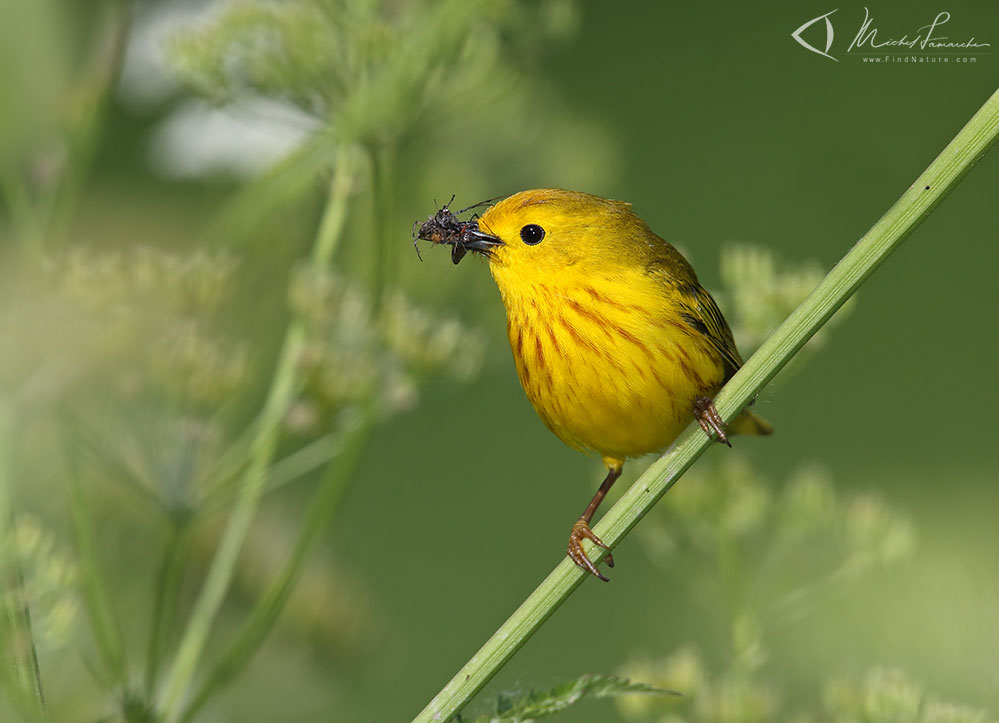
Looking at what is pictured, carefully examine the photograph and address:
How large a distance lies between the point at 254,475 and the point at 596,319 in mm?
422

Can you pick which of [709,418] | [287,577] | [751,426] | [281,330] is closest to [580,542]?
[709,418]

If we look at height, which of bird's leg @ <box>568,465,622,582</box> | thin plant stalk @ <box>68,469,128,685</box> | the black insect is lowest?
thin plant stalk @ <box>68,469,128,685</box>

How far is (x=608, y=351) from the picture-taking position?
1298mm

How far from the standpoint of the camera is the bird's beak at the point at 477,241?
4.43 feet

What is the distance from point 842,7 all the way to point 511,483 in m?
2.02

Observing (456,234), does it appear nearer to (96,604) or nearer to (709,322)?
(709,322)

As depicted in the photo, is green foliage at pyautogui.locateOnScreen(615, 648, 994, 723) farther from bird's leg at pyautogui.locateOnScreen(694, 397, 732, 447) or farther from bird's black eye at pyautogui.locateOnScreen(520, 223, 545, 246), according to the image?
bird's black eye at pyautogui.locateOnScreen(520, 223, 545, 246)

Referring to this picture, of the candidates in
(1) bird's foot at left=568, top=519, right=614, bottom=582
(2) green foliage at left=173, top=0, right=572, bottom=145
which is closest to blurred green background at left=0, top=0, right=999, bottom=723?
(2) green foliage at left=173, top=0, right=572, bottom=145

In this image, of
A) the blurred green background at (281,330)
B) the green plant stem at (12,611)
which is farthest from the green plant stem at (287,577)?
the green plant stem at (12,611)

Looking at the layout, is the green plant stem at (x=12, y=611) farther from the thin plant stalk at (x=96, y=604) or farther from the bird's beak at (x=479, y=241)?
the bird's beak at (x=479, y=241)

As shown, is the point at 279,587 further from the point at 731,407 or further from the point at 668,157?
the point at 668,157

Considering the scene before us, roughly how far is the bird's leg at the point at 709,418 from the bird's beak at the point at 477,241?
0.98ft

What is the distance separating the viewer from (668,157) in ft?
13.7

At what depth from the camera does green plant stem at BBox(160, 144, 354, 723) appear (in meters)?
1.18
